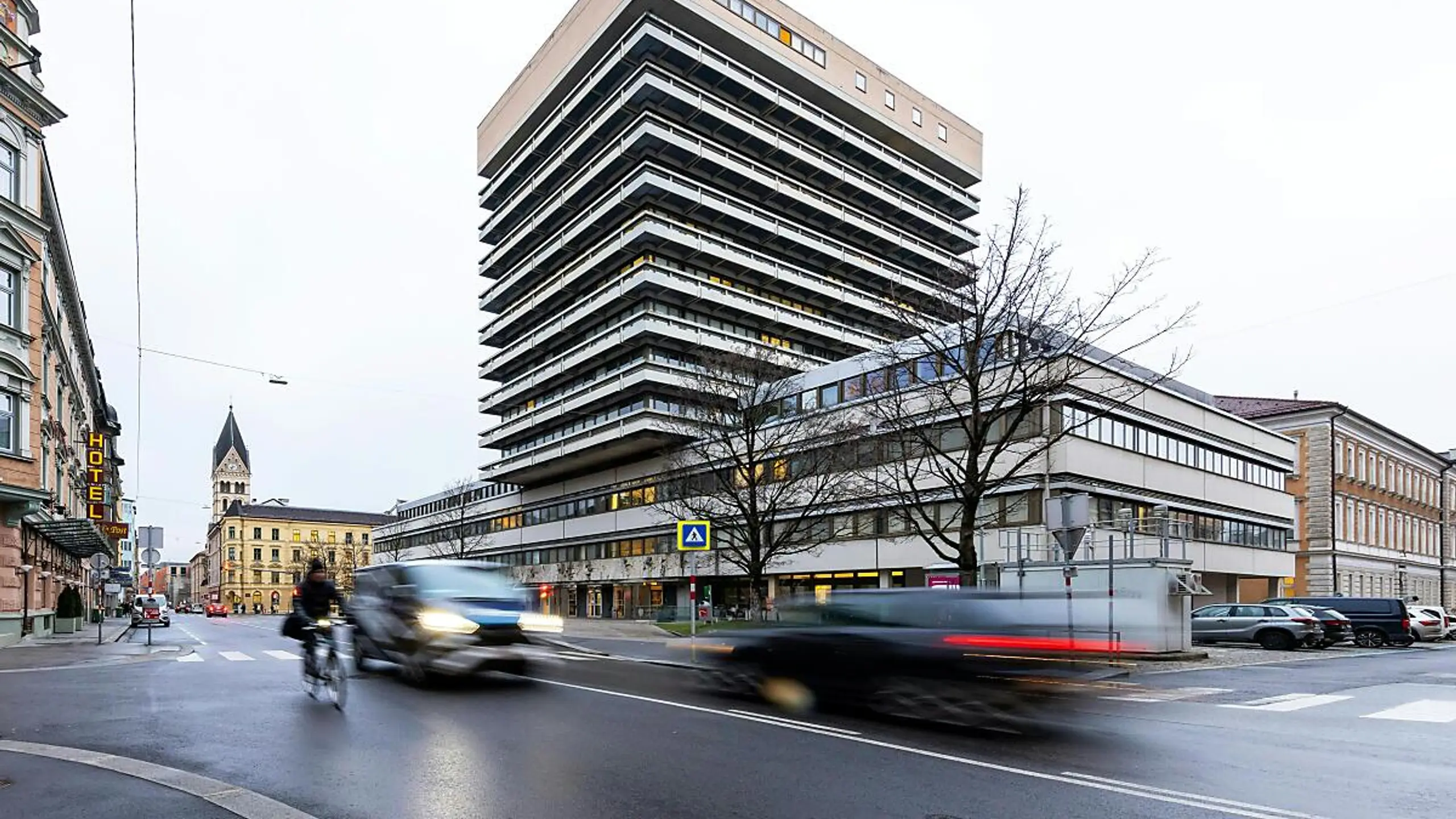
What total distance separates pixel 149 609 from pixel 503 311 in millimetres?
43908

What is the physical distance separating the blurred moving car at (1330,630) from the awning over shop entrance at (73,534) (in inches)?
1599

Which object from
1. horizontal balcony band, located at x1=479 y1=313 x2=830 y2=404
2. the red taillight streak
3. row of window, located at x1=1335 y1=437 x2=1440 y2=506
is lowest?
the red taillight streak

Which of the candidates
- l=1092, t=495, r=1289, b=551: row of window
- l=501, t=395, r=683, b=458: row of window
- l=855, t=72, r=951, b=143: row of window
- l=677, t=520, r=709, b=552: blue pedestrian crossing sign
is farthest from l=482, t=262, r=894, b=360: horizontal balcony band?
l=677, t=520, r=709, b=552: blue pedestrian crossing sign

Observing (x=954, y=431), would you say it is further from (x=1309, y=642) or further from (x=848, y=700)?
(x=848, y=700)

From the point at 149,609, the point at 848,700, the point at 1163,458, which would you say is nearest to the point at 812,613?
the point at 848,700

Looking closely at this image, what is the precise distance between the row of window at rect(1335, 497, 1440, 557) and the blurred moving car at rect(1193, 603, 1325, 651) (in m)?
34.7

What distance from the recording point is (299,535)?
143250mm

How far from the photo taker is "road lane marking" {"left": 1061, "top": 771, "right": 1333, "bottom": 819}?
6.39 meters

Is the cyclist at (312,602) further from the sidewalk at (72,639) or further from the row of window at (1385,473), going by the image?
the row of window at (1385,473)

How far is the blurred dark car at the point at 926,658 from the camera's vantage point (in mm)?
9844

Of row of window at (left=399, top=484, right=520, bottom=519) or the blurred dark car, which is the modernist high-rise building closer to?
row of window at (left=399, top=484, right=520, bottom=519)

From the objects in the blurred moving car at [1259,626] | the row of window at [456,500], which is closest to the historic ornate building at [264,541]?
the row of window at [456,500]

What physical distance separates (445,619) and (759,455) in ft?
86.9

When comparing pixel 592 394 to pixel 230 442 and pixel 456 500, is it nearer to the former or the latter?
pixel 456 500
